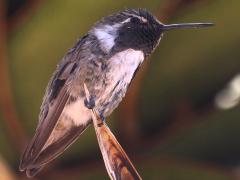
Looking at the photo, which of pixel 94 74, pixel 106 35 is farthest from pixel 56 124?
pixel 106 35

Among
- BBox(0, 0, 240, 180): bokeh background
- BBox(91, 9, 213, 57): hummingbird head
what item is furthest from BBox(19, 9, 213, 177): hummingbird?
BBox(0, 0, 240, 180): bokeh background

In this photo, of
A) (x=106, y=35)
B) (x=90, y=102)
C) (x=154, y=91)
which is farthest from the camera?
(x=154, y=91)

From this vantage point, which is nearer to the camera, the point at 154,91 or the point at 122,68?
the point at 122,68

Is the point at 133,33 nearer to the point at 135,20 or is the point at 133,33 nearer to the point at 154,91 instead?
the point at 135,20

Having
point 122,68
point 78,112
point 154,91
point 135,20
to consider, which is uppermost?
point 135,20

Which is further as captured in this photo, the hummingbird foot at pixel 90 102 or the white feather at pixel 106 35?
the white feather at pixel 106 35

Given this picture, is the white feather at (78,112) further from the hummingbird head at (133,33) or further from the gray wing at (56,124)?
the hummingbird head at (133,33)

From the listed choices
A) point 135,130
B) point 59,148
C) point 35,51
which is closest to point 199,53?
point 135,130

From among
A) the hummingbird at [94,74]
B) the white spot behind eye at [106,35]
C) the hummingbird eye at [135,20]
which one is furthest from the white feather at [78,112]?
the hummingbird eye at [135,20]
